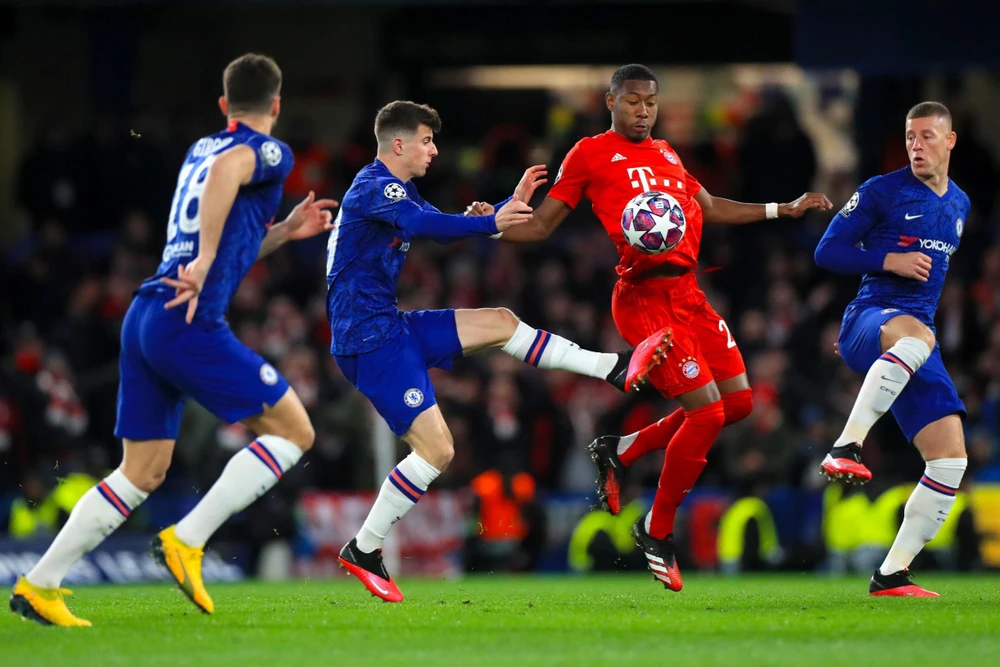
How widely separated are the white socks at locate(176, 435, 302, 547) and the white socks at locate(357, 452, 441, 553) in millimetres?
1401

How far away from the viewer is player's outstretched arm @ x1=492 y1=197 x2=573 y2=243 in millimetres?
9055

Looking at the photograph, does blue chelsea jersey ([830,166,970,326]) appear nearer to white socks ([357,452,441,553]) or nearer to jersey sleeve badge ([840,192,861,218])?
jersey sleeve badge ([840,192,861,218])

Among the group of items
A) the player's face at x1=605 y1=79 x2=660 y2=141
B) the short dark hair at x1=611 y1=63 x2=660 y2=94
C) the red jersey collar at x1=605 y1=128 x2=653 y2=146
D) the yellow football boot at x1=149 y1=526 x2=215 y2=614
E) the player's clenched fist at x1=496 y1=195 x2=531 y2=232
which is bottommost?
the yellow football boot at x1=149 y1=526 x2=215 y2=614

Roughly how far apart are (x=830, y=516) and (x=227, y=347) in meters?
9.12

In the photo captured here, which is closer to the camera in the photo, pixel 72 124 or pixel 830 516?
pixel 830 516

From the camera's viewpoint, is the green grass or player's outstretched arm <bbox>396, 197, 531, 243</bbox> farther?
player's outstretched arm <bbox>396, 197, 531, 243</bbox>

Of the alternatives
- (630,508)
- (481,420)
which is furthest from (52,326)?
(630,508)

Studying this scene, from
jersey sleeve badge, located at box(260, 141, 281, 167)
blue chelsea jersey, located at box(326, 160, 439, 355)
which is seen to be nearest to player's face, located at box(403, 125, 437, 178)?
blue chelsea jersey, located at box(326, 160, 439, 355)

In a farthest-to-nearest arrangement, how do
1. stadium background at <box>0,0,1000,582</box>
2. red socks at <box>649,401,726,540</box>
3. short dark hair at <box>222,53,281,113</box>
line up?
stadium background at <box>0,0,1000,582</box>, red socks at <box>649,401,726,540</box>, short dark hair at <box>222,53,281,113</box>

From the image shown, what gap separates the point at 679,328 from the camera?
9070 millimetres

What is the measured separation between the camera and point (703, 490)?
1573cm

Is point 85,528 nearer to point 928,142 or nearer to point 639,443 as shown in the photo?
point 639,443

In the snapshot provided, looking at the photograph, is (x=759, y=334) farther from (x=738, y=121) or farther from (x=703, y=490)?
(x=738, y=121)

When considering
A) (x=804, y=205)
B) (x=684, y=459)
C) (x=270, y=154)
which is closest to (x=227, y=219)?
(x=270, y=154)
